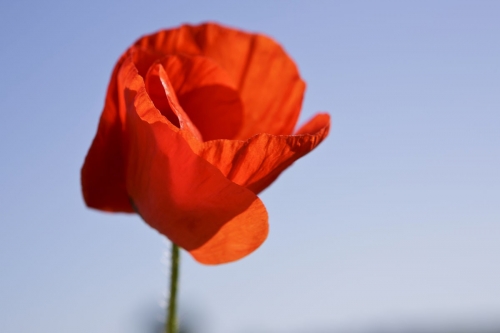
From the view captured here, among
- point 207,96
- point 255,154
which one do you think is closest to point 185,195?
point 255,154

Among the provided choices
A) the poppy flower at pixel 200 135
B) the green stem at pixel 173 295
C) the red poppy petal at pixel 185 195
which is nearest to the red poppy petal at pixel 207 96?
the poppy flower at pixel 200 135

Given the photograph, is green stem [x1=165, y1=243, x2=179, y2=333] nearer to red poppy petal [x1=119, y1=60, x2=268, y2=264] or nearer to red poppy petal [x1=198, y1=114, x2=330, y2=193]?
red poppy petal [x1=119, y1=60, x2=268, y2=264]

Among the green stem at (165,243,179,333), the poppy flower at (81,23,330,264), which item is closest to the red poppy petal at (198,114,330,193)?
the poppy flower at (81,23,330,264)

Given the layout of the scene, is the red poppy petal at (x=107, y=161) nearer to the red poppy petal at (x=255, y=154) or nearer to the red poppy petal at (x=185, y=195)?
the red poppy petal at (x=185, y=195)

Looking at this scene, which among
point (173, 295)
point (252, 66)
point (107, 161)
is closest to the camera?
point (173, 295)

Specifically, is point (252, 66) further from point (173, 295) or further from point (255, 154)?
point (173, 295)

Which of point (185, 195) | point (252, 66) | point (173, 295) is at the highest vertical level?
point (252, 66)
